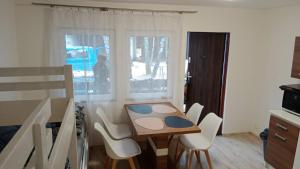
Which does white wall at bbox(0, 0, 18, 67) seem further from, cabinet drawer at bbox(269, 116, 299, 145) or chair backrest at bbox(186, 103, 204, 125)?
cabinet drawer at bbox(269, 116, 299, 145)

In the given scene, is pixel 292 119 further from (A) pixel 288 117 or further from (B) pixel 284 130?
(B) pixel 284 130

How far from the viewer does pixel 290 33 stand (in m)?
3.34

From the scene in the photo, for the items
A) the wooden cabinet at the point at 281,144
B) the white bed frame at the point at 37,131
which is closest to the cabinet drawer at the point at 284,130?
the wooden cabinet at the point at 281,144

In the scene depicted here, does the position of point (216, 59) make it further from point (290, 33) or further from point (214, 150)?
point (214, 150)

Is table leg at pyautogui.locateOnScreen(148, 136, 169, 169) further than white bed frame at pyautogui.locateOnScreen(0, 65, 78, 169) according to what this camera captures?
Yes

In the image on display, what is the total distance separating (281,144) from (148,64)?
2.17 m

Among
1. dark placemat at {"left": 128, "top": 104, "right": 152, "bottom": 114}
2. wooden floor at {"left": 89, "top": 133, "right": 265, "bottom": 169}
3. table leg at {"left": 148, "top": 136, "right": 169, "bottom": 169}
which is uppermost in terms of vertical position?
dark placemat at {"left": 128, "top": 104, "right": 152, "bottom": 114}

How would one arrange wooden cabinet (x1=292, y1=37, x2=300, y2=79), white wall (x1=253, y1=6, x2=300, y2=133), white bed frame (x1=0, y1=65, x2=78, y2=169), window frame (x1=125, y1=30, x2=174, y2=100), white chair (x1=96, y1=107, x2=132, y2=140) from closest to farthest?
white bed frame (x1=0, y1=65, x2=78, y2=169) < wooden cabinet (x1=292, y1=37, x2=300, y2=79) < white chair (x1=96, y1=107, x2=132, y2=140) < white wall (x1=253, y1=6, x2=300, y2=133) < window frame (x1=125, y1=30, x2=174, y2=100)

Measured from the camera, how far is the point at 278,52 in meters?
3.59

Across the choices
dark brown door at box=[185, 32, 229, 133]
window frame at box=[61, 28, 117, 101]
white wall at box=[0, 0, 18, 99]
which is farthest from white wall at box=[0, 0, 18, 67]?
dark brown door at box=[185, 32, 229, 133]

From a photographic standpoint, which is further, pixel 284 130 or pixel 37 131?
pixel 284 130

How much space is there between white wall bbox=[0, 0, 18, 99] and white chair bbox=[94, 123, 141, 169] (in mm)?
1210

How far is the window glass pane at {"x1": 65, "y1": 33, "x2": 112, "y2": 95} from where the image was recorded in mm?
3262

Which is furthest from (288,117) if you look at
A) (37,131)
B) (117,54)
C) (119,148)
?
(37,131)
